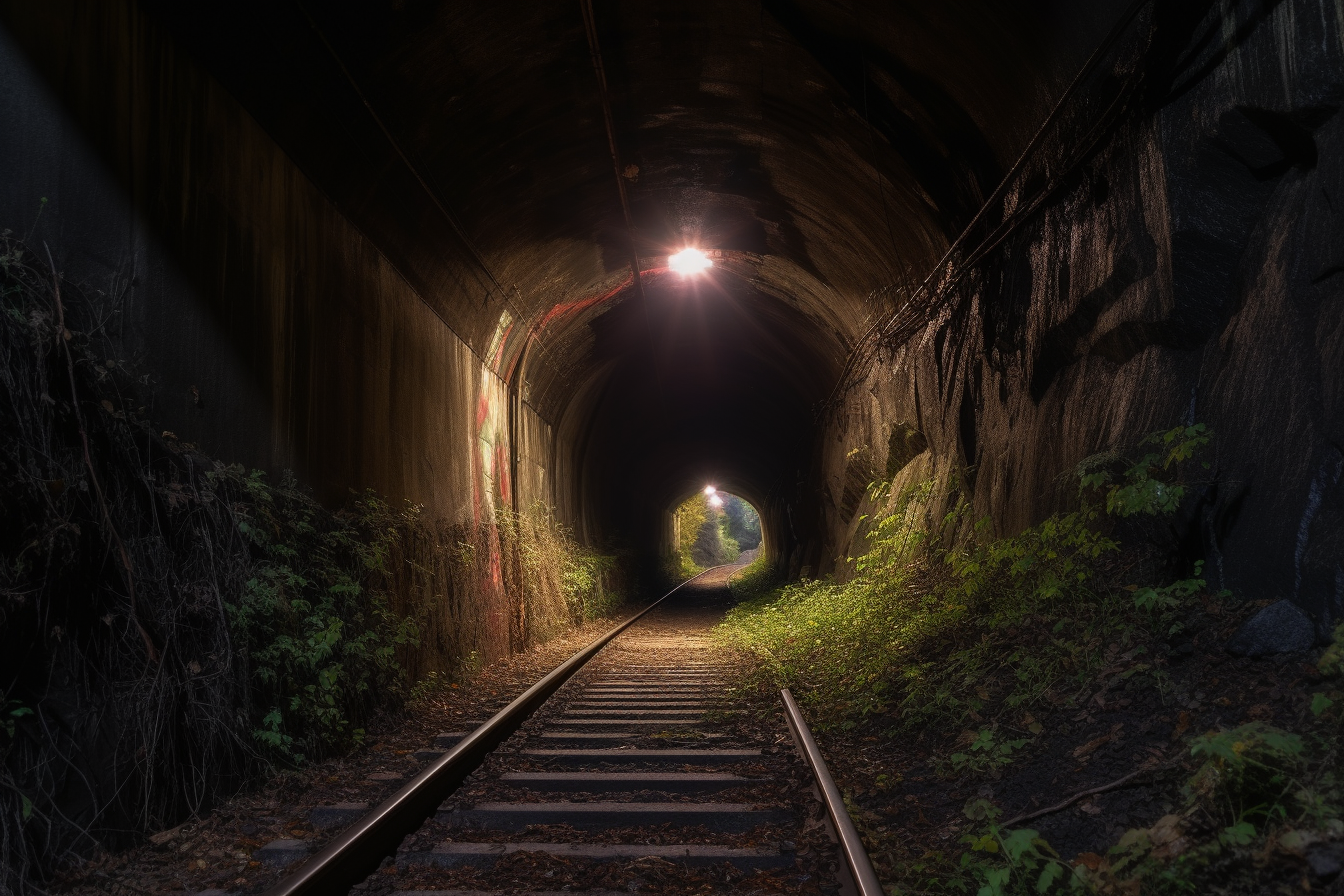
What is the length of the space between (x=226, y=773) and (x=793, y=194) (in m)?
7.17

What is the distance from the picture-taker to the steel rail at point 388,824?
124 inches

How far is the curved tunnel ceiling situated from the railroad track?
4.14 m

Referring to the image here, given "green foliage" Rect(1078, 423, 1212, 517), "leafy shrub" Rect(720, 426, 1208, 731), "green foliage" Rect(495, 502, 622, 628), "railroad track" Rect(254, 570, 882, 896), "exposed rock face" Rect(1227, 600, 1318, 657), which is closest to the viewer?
"railroad track" Rect(254, 570, 882, 896)

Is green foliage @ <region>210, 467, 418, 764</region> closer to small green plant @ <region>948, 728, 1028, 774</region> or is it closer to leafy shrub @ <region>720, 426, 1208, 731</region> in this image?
leafy shrub @ <region>720, 426, 1208, 731</region>

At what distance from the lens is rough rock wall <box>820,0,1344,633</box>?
3584mm

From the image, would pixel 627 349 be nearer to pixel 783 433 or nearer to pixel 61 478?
pixel 783 433

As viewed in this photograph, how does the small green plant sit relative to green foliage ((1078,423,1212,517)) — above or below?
below

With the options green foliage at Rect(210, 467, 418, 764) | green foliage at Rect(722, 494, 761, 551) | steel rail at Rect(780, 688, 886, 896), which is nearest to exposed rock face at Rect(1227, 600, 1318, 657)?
steel rail at Rect(780, 688, 886, 896)

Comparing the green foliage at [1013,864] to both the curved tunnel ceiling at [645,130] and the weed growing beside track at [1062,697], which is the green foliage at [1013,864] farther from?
the curved tunnel ceiling at [645,130]

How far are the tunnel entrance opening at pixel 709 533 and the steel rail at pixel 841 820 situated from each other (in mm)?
31105

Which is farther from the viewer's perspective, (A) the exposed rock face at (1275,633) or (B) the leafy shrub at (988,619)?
(B) the leafy shrub at (988,619)

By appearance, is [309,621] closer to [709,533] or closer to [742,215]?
[742,215]

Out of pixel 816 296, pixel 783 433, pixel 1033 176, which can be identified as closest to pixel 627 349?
pixel 816 296

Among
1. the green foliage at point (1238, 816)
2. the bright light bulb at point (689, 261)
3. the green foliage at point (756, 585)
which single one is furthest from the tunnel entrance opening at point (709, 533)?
the green foliage at point (1238, 816)
